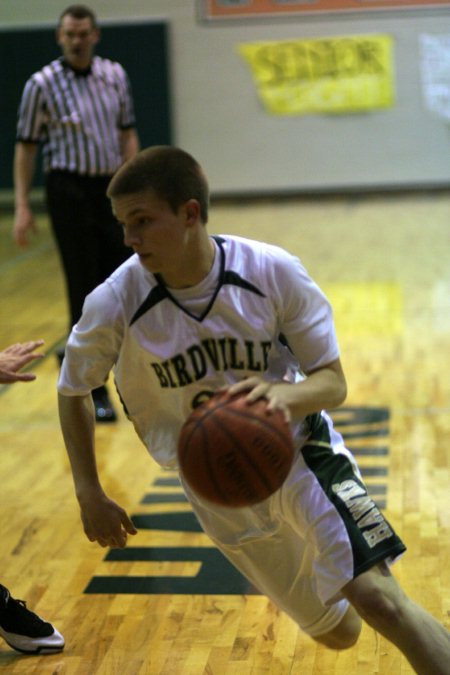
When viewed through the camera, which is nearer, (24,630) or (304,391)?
(304,391)

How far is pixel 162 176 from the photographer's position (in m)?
2.73

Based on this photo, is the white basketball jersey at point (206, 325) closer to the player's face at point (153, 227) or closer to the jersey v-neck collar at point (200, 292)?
the jersey v-neck collar at point (200, 292)

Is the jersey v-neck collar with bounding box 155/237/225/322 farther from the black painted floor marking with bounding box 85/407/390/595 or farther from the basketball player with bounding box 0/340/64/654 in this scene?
the black painted floor marking with bounding box 85/407/390/595

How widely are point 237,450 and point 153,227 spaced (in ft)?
1.96

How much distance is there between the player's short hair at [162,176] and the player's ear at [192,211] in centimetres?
1

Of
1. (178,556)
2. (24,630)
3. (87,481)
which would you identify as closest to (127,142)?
(178,556)

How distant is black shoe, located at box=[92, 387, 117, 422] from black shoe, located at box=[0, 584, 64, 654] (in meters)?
2.71

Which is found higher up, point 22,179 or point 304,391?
point 304,391

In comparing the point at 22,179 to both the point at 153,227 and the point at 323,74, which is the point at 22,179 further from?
the point at 323,74

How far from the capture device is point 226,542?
3018 millimetres

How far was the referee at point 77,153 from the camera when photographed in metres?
6.39

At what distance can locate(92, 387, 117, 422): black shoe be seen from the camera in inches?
247

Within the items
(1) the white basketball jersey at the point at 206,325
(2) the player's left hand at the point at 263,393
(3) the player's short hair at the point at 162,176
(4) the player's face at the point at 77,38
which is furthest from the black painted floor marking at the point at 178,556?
(4) the player's face at the point at 77,38

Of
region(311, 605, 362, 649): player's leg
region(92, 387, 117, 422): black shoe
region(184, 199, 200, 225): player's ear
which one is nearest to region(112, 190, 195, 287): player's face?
region(184, 199, 200, 225): player's ear
